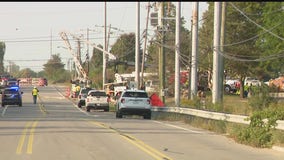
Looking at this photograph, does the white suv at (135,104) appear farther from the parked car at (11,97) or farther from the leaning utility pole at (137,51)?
the parked car at (11,97)

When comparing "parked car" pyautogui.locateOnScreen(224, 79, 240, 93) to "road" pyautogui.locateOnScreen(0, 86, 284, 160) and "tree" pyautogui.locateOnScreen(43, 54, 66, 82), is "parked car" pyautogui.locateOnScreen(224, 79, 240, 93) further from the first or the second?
"tree" pyautogui.locateOnScreen(43, 54, 66, 82)

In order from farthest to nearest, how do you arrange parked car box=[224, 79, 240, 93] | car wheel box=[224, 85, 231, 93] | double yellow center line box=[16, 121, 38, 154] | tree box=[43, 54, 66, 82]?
1. tree box=[43, 54, 66, 82]
2. parked car box=[224, 79, 240, 93]
3. car wheel box=[224, 85, 231, 93]
4. double yellow center line box=[16, 121, 38, 154]

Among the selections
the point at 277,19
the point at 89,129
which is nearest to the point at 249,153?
the point at 89,129

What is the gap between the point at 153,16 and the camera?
52562 millimetres

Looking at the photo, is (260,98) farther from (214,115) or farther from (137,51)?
(137,51)

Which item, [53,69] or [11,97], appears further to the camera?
[53,69]

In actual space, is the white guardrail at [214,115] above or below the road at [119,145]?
above

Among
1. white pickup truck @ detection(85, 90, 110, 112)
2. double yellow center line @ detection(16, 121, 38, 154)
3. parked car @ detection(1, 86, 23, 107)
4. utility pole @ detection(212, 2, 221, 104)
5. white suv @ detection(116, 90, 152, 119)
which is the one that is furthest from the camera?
parked car @ detection(1, 86, 23, 107)

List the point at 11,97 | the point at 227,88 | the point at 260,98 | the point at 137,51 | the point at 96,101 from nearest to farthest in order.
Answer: the point at 260,98 < the point at 96,101 < the point at 137,51 < the point at 11,97 < the point at 227,88

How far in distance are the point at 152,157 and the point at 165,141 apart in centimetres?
465

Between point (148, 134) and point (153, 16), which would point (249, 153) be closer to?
point (148, 134)

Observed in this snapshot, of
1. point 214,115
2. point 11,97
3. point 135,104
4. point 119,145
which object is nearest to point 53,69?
point 11,97

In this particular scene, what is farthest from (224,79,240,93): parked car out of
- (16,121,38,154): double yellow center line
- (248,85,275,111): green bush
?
(16,121,38,154): double yellow center line

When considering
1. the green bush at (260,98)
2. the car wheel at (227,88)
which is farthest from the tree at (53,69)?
the green bush at (260,98)
